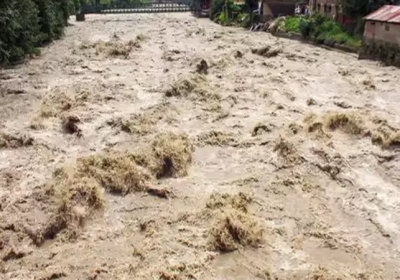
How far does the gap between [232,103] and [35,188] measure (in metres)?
7.03

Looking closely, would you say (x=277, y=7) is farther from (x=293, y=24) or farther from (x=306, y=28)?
(x=306, y=28)

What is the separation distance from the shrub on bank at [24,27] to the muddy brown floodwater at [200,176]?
2.97m

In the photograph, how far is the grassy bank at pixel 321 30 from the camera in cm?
2464

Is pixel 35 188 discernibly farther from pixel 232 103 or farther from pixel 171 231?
pixel 232 103

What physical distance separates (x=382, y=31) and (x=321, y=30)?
667 cm

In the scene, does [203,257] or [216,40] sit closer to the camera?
[203,257]

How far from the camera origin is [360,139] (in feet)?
37.6

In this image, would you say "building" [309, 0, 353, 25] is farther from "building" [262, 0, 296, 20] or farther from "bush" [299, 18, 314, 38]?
"building" [262, 0, 296, 20]

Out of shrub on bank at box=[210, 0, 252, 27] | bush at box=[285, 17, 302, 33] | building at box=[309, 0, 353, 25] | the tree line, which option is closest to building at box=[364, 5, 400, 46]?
building at box=[309, 0, 353, 25]

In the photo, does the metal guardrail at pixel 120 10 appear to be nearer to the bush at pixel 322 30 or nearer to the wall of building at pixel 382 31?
the bush at pixel 322 30

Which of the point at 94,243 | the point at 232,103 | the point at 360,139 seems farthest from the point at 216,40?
the point at 94,243

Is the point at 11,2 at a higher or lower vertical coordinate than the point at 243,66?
higher

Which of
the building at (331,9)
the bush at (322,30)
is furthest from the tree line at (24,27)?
the building at (331,9)

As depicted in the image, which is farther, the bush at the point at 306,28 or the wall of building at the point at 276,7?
the wall of building at the point at 276,7
